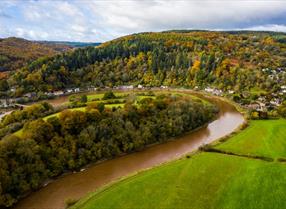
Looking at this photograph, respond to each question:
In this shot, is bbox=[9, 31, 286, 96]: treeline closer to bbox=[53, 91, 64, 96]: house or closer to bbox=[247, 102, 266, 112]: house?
bbox=[53, 91, 64, 96]: house

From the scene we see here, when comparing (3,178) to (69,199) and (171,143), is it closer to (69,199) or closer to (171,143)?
(69,199)

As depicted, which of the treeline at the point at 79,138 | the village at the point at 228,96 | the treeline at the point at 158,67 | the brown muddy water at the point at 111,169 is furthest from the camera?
the treeline at the point at 158,67

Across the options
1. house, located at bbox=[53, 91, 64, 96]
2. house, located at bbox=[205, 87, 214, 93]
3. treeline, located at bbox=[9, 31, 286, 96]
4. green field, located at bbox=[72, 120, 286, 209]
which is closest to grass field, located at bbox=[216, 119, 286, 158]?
green field, located at bbox=[72, 120, 286, 209]

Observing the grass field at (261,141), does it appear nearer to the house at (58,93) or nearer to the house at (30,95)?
the house at (58,93)

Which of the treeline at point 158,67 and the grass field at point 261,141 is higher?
the treeline at point 158,67

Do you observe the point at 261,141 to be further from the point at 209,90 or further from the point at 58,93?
the point at 58,93

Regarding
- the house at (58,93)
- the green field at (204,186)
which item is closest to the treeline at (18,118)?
the green field at (204,186)

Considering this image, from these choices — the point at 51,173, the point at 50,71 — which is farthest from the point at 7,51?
the point at 51,173
